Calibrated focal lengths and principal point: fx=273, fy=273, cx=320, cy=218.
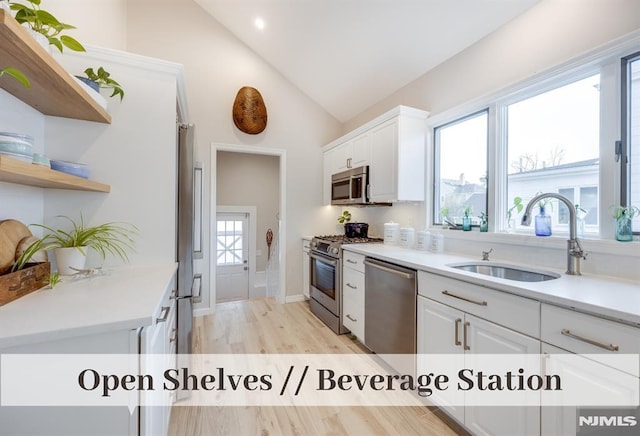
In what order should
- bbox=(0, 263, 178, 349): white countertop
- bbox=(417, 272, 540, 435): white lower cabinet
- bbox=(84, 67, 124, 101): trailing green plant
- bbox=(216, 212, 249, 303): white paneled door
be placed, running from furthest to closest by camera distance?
bbox=(216, 212, 249, 303): white paneled door, bbox=(84, 67, 124, 101): trailing green plant, bbox=(417, 272, 540, 435): white lower cabinet, bbox=(0, 263, 178, 349): white countertop

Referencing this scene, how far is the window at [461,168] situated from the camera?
7.69 feet

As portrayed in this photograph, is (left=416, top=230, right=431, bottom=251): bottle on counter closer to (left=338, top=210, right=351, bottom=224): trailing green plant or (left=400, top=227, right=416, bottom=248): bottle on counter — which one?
(left=400, top=227, right=416, bottom=248): bottle on counter

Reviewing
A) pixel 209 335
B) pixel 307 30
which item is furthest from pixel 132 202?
pixel 307 30

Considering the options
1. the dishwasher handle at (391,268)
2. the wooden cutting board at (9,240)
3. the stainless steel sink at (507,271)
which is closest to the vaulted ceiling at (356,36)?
the stainless steel sink at (507,271)

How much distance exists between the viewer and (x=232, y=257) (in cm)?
507

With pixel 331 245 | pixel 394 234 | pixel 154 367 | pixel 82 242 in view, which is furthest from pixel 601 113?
pixel 82 242

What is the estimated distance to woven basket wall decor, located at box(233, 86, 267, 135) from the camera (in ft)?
11.6

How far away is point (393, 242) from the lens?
9.64 feet

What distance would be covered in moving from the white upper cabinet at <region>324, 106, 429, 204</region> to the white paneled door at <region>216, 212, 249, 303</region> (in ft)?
9.76

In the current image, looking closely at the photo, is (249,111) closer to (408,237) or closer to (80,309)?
(408,237)

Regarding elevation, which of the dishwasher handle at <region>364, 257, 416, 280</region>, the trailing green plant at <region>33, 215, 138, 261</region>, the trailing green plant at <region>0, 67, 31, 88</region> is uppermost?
the trailing green plant at <region>0, 67, 31, 88</region>

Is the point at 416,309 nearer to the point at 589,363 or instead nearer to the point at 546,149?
the point at 589,363

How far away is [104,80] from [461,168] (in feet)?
8.97
